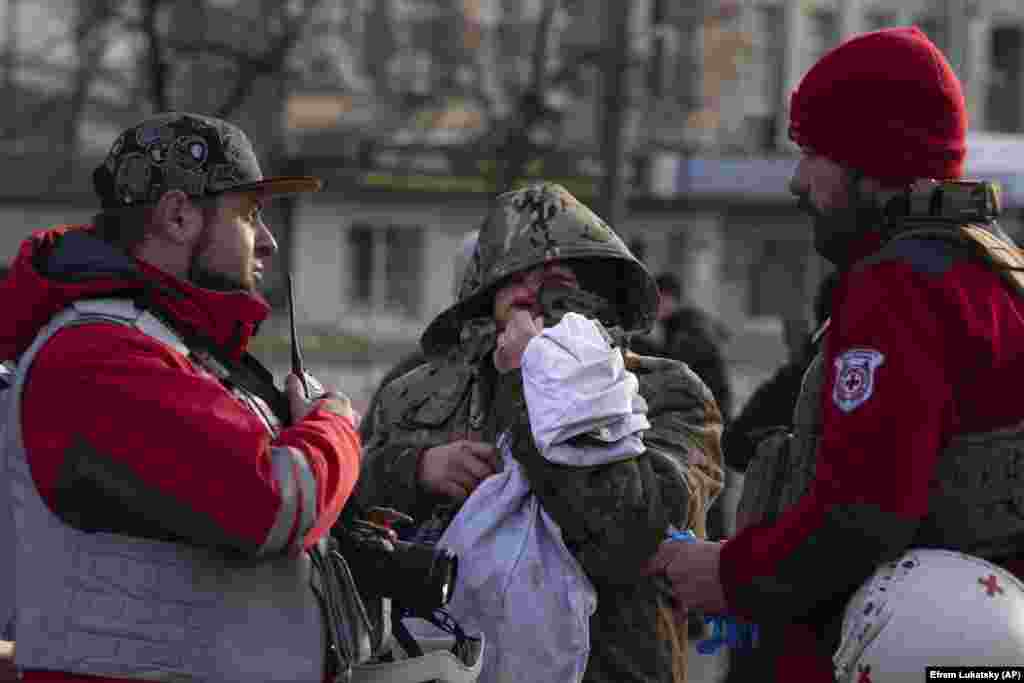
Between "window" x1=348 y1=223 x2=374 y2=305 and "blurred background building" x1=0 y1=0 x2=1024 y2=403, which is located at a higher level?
"blurred background building" x1=0 y1=0 x2=1024 y2=403

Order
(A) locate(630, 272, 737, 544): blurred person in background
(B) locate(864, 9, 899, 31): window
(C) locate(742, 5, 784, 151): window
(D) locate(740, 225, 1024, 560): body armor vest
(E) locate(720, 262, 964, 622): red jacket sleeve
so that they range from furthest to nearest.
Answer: (B) locate(864, 9, 899, 31): window → (C) locate(742, 5, 784, 151): window → (A) locate(630, 272, 737, 544): blurred person in background → (D) locate(740, 225, 1024, 560): body armor vest → (E) locate(720, 262, 964, 622): red jacket sleeve

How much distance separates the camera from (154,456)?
273 centimetres

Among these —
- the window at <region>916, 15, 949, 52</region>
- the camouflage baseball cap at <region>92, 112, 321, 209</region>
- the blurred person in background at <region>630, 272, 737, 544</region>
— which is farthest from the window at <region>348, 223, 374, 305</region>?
the camouflage baseball cap at <region>92, 112, 321, 209</region>

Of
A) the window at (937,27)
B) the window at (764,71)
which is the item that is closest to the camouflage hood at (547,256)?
the window at (764,71)

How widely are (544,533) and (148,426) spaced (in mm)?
1004

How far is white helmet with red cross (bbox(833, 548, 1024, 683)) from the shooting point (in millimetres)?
2646

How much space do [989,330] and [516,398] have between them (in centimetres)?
120

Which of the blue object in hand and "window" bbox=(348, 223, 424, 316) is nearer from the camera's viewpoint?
the blue object in hand

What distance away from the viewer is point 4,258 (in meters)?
27.0

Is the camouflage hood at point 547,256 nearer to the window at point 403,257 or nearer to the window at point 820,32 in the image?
the window at point 403,257

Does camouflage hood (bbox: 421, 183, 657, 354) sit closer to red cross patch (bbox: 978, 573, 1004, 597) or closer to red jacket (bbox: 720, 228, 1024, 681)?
red jacket (bbox: 720, 228, 1024, 681)

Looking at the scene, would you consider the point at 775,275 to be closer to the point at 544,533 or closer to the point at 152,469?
the point at 544,533

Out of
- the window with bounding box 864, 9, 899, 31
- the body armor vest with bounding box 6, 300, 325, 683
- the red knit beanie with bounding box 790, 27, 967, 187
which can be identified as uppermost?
the red knit beanie with bounding box 790, 27, 967, 187

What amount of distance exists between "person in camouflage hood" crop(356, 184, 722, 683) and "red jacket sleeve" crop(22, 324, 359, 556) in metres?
0.74
